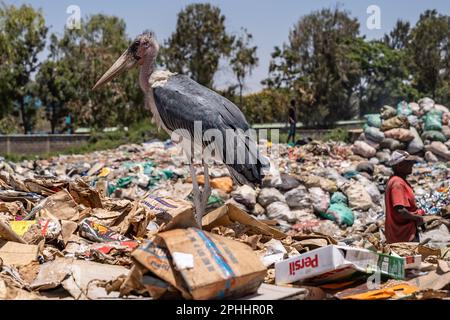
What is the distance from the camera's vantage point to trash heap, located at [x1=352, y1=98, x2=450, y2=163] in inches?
520

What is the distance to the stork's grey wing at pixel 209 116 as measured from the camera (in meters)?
4.58

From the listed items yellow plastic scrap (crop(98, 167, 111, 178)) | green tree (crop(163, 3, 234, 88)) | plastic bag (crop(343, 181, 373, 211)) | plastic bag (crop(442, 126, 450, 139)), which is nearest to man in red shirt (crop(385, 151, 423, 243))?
plastic bag (crop(343, 181, 373, 211))

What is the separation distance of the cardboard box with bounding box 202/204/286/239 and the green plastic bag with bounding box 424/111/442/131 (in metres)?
10.1

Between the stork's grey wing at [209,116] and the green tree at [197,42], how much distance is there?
20930 mm

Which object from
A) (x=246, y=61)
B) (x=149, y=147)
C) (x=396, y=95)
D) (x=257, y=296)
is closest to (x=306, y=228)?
(x=257, y=296)

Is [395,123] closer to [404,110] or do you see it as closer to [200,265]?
[404,110]

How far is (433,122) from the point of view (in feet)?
45.1

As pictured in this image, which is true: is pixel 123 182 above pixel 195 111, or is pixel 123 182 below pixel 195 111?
below

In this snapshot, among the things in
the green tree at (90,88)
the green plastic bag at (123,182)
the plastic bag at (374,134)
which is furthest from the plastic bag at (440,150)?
the green tree at (90,88)

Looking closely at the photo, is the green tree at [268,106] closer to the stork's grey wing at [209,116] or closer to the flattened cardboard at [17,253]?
the stork's grey wing at [209,116]

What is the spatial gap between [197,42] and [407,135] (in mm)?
14175

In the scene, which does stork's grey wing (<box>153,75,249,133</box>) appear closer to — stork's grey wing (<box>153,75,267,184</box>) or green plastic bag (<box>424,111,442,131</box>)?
stork's grey wing (<box>153,75,267,184</box>)

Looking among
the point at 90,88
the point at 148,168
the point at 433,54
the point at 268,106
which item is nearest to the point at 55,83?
the point at 90,88
